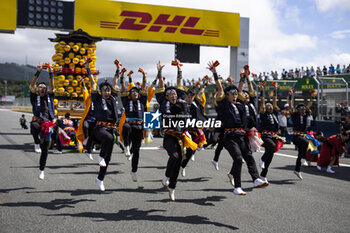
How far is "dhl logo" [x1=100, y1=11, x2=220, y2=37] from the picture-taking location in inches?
926

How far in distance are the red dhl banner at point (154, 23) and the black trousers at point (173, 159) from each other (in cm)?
1824

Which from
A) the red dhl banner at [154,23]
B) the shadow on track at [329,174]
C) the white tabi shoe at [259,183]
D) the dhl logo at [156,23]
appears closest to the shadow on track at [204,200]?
the white tabi shoe at [259,183]

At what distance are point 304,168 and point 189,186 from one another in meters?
5.14

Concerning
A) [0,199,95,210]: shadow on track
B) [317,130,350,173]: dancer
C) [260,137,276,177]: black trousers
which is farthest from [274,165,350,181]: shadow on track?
[0,199,95,210]: shadow on track

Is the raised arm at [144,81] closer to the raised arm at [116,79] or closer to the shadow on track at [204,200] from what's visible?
the raised arm at [116,79]

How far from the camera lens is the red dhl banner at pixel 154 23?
75.7 ft

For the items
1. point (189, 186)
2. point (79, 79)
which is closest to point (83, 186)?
point (189, 186)

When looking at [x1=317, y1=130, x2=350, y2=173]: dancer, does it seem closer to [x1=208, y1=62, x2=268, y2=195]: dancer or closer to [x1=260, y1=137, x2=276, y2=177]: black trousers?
[x1=260, y1=137, x2=276, y2=177]: black trousers

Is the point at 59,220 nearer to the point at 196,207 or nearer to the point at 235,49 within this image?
the point at 196,207

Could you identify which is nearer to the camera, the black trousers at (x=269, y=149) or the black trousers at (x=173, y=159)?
the black trousers at (x=173, y=159)

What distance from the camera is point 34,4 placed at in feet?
Answer: 71.1

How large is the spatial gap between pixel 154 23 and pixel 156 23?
15 centimetres

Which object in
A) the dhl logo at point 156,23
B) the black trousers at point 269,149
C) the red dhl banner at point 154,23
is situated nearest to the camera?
the black trousers at point 269,149

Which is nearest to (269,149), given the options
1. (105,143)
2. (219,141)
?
(219,141)
